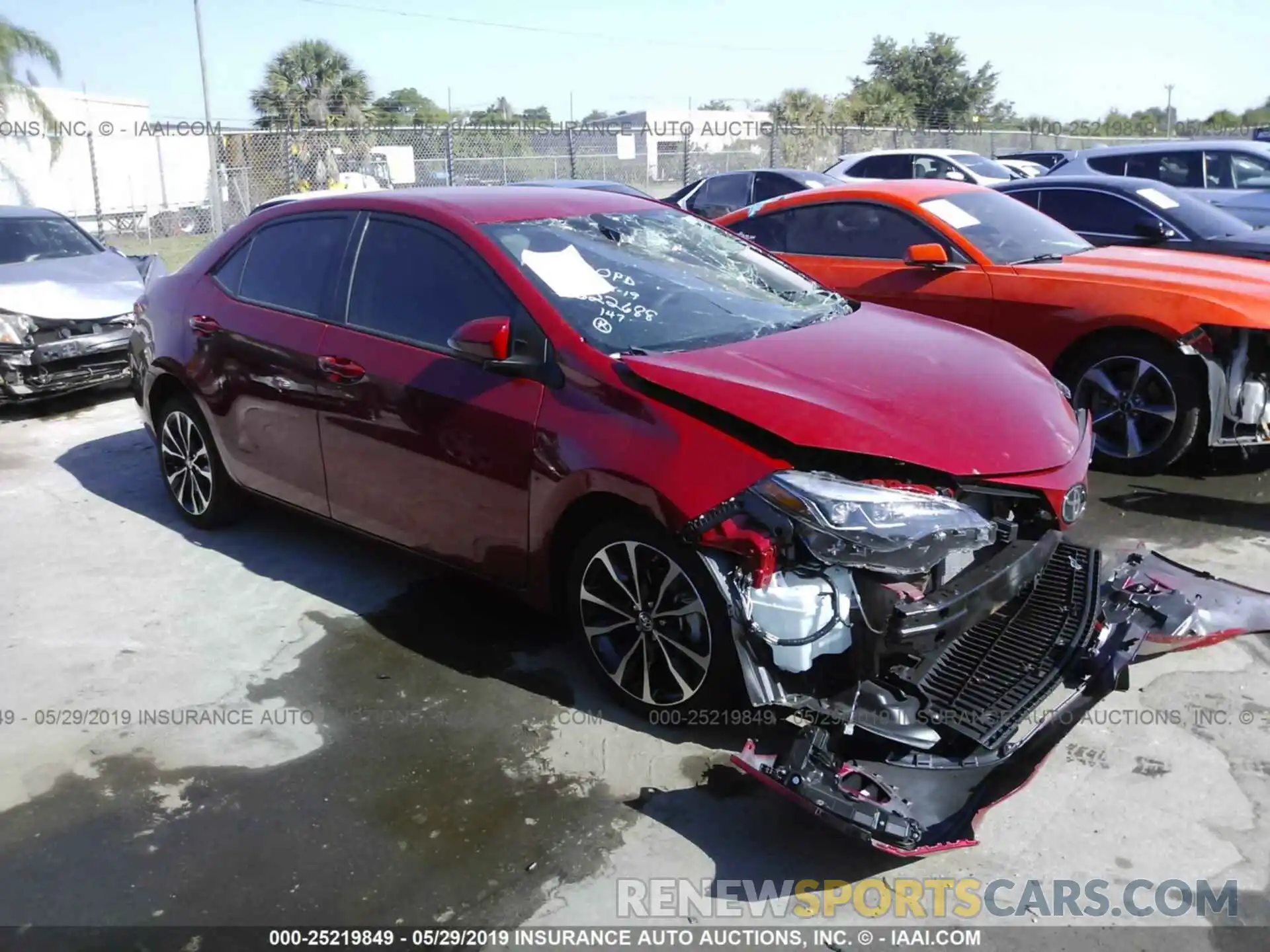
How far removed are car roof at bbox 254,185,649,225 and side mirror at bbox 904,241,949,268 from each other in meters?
2.29

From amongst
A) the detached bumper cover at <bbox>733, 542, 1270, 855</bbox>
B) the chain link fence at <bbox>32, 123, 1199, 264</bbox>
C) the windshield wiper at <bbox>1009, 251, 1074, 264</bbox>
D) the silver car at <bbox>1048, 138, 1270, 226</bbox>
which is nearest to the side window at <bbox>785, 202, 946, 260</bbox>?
the windshield wiper at <bbox>1009, 251, 1074, 264</bbox>

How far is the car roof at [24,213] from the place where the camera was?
9164 millimetres

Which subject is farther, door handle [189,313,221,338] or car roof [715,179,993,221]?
car roof [715,179,993,221]

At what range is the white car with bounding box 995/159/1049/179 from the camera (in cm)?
1767

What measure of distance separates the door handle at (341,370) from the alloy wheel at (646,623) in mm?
1353

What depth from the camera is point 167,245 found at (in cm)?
2044

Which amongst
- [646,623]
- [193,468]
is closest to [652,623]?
[646,623]

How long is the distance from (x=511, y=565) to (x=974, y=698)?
166 cm

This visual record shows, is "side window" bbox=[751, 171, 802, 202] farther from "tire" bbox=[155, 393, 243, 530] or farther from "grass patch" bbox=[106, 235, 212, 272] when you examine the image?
"tire" bbox=[155, 393, 243, 530]

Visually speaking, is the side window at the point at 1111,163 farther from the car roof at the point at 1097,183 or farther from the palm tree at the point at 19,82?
the palm tree at the point at 19,82

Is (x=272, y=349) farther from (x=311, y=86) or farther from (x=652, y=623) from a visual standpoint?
(x=311, y=86)

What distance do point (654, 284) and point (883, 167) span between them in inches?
529

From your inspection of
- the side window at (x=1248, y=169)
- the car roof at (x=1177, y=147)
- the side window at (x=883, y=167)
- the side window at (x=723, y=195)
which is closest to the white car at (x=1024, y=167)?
the side window at (x=883, y=167)

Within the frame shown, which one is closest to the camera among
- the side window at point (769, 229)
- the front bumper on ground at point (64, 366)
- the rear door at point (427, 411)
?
the rear door at point (427, 411)
